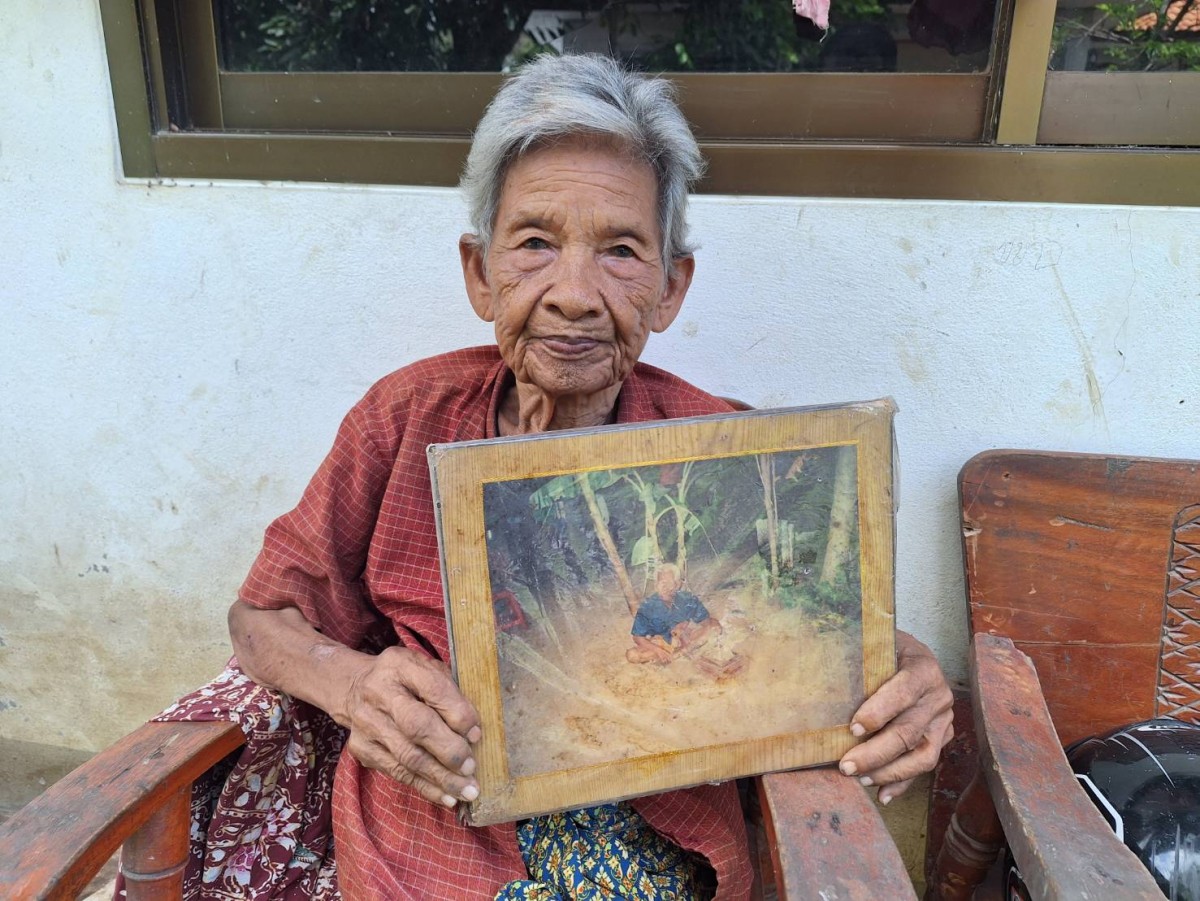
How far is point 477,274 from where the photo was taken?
143 centimetres

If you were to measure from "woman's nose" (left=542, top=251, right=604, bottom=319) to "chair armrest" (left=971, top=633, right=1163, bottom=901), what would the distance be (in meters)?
0.88

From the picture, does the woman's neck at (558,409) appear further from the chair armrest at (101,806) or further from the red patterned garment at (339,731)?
the chair armrest at (101,806)

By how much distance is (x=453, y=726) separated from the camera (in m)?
1.05

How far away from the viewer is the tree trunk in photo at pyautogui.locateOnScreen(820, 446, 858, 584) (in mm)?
1107

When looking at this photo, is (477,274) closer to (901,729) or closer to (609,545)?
(609,545)

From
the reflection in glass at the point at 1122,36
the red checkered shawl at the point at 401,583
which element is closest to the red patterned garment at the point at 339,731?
the red checkered shawl at the point at 401,583

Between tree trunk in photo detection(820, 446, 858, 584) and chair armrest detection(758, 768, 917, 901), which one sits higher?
tree trunk in photo detection(820, 446, 858, 584)

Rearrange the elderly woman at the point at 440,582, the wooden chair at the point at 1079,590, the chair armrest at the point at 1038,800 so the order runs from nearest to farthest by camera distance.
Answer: the chair armrest at the point at 1038,800, the elderly woman at the point at 440,582, the wooden chair at the point at 1079,590

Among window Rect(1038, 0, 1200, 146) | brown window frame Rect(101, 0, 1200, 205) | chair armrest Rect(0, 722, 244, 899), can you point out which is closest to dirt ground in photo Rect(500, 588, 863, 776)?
chair armrest Rect(0, 722, 244, 899)

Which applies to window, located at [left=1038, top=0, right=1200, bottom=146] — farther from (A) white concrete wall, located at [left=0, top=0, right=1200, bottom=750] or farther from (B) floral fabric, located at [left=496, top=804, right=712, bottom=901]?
(B) floral fabric, located at [left=496, top=804, right=712, bottom=901]

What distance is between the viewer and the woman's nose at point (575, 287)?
4.06 feet

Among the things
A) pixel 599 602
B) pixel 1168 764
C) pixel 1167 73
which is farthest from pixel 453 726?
pixel 1167 73

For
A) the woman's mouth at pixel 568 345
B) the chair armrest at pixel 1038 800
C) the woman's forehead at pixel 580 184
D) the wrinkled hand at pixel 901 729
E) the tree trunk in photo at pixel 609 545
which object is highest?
the woman's forehead at pixel 580 184

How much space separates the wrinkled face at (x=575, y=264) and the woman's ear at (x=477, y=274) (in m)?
0.08
